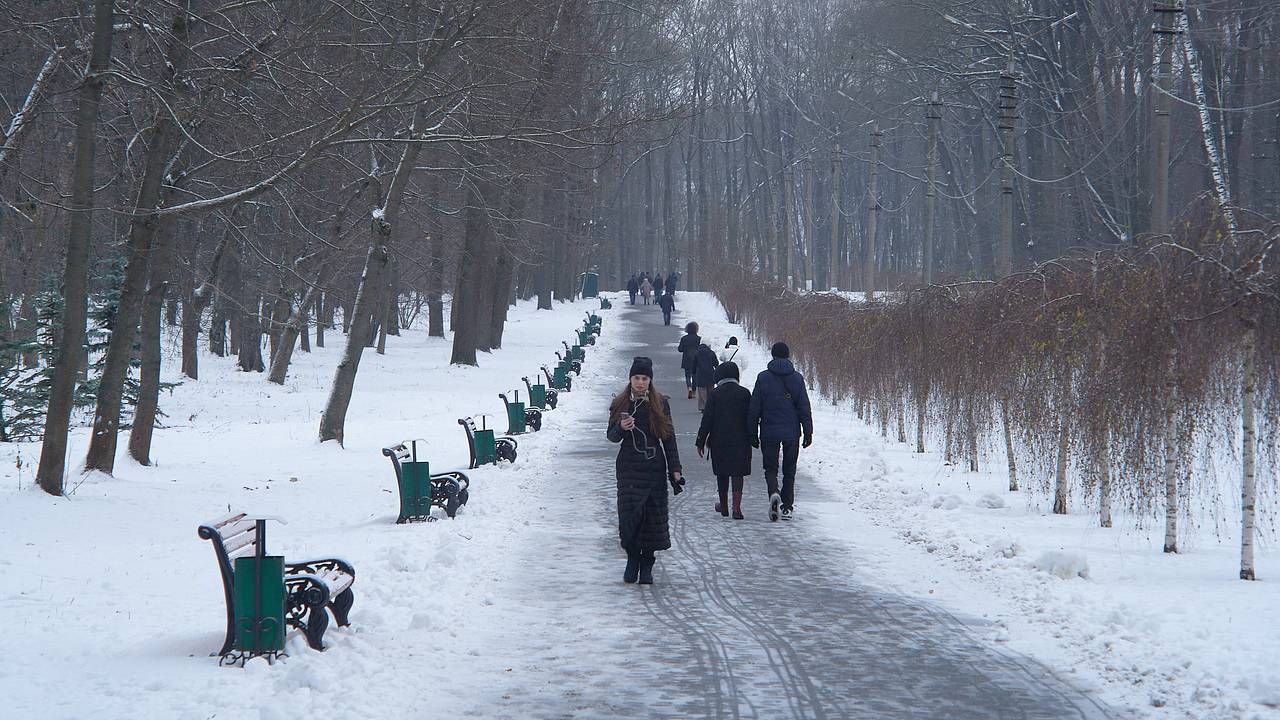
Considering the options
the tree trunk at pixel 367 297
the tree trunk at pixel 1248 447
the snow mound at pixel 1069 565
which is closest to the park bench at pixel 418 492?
the snow mound at pixel 1069 565

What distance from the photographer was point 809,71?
81750 millimetres

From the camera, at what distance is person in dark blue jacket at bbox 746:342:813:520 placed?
1318 cm

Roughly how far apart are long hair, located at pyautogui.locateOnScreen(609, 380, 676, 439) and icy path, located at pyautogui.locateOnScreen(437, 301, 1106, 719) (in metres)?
1.17

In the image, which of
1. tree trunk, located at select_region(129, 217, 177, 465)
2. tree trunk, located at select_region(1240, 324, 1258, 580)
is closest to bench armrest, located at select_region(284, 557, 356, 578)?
tree trunk, located at select_region(1240, 324, 1258, 580)

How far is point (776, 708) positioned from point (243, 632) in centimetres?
298

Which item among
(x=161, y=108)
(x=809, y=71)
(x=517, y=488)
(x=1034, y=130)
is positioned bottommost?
(x=517, y=488)

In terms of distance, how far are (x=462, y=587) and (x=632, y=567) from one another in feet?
4.36

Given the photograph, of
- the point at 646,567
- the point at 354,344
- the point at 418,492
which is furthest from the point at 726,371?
the point at 354,344

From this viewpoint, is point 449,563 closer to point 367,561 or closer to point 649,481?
point 367,561

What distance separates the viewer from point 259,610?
714 cm

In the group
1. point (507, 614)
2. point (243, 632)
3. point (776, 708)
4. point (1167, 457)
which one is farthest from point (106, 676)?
point (1167, 457)

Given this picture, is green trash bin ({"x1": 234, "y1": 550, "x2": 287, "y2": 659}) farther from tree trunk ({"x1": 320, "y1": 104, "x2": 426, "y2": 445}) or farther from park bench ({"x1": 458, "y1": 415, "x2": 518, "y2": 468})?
Result: tree trunk ({"x1": 320, "y1": 104, "x2": 426, "y2": 445})

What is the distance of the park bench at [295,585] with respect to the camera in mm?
7176

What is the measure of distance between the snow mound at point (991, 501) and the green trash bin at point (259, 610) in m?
8.52
